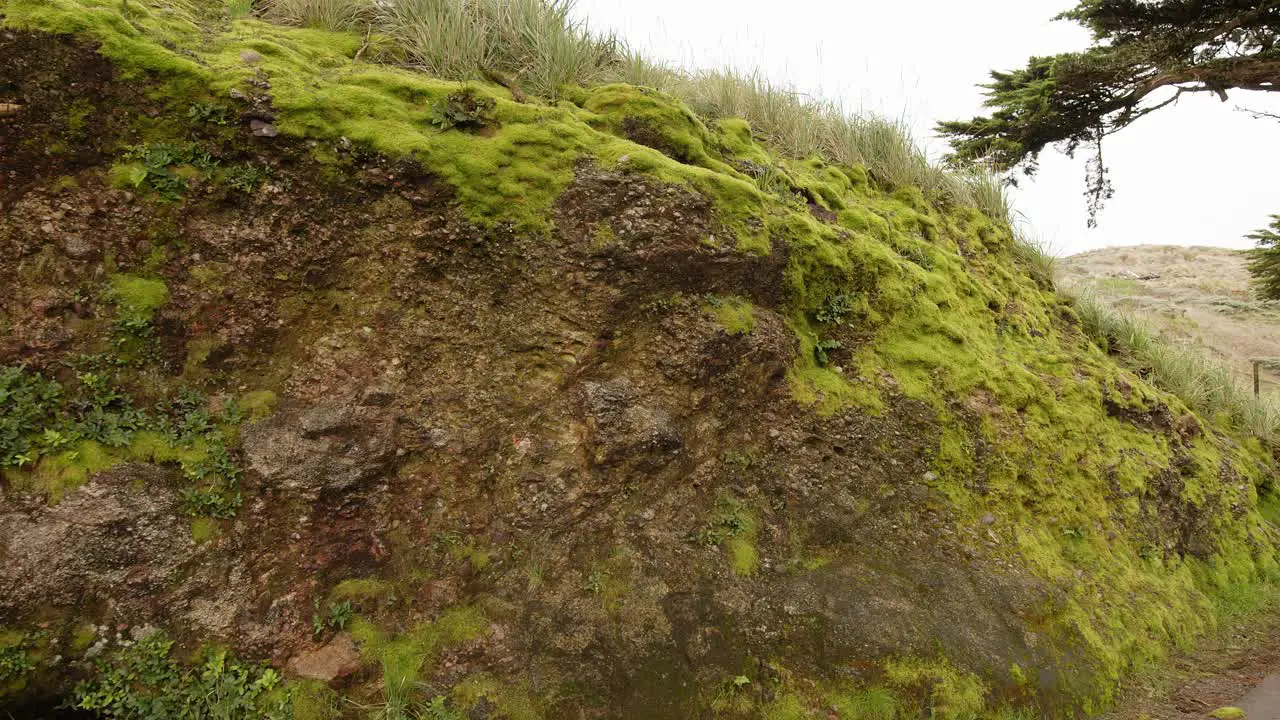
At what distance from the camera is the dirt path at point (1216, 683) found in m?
4.00

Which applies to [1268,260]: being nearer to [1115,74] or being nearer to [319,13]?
[1115,74]

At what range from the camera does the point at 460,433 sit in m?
3.71

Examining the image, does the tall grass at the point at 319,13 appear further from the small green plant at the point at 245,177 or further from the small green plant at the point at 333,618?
the small green plant at the point at 333,618

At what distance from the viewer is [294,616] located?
10.5 ft

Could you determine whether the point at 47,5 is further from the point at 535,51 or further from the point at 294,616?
the point at 294,616

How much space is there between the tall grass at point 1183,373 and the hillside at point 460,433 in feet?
11.4

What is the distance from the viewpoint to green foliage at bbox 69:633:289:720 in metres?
2.84

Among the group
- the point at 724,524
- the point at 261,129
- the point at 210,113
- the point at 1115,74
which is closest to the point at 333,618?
the point at 724,524

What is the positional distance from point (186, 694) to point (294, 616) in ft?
1.66

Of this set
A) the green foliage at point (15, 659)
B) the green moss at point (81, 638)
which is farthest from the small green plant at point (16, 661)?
the green moss at point (81, 638)

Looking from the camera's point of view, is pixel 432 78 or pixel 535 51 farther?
pixel 535 51

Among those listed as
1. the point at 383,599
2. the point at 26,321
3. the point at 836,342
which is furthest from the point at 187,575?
the point at 836,342

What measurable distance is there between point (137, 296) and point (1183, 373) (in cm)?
988

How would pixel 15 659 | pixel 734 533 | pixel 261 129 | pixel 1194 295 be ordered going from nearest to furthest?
pixel 15 659 → pixel 261 129 → pixel 734 533 → pixel 1194 295
